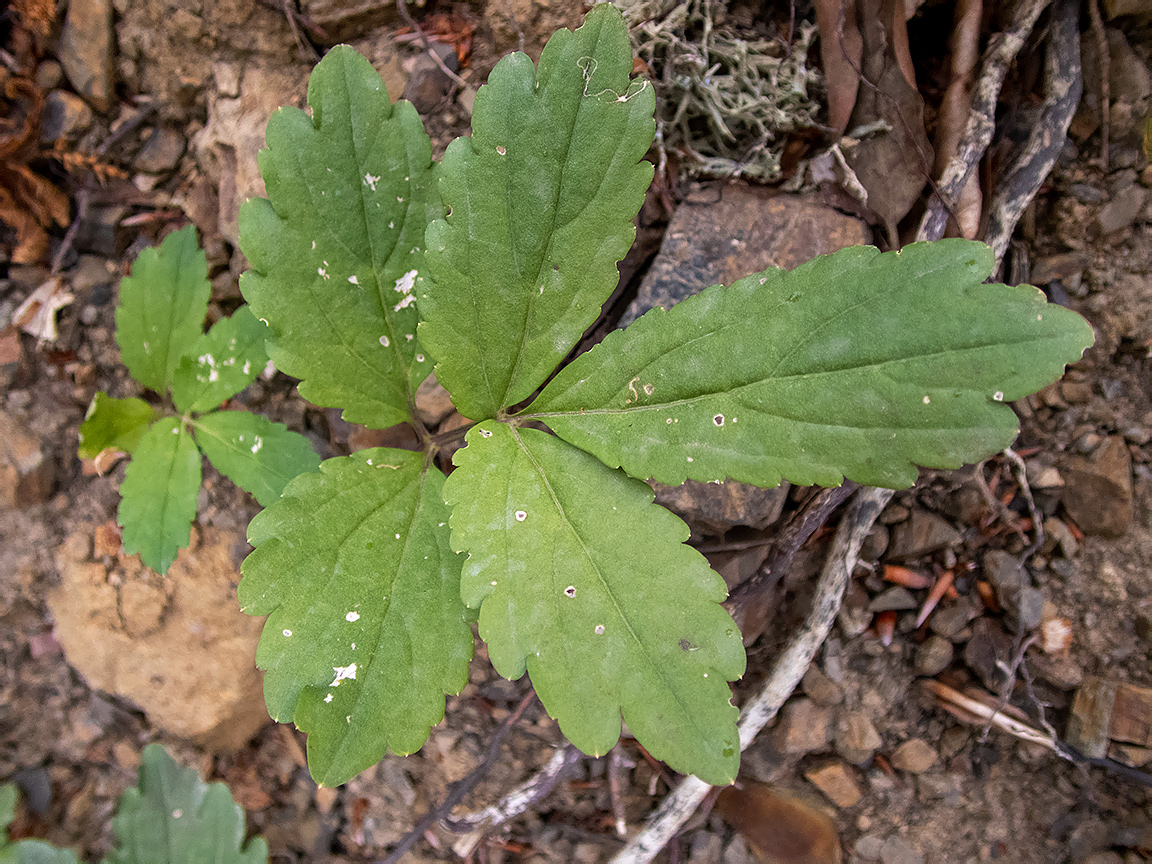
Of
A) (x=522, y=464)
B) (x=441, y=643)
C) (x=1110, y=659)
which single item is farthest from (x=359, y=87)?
(x=1110, y=659)

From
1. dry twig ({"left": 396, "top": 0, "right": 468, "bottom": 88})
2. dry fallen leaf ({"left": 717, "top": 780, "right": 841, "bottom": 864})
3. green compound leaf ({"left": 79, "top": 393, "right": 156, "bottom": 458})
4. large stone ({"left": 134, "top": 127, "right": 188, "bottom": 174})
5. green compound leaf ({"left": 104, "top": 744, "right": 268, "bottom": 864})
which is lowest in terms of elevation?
dry fallen leaf ({"left": 717, "top": 780, "right": 841, "bottom": 864})

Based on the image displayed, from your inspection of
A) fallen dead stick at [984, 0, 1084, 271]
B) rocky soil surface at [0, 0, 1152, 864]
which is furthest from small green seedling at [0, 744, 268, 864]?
fallen dead stick at [984, 0, 1084, 271]

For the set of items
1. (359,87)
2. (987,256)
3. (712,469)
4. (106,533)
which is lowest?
(106,533)

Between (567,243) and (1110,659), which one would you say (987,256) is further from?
(1110,659)

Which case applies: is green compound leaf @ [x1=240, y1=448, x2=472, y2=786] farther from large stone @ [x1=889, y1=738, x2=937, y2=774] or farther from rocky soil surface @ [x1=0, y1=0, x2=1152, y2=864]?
large stone @ [x1=889, y1=738, x2=937, y2=774]

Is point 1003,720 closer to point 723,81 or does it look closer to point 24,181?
point 723,81

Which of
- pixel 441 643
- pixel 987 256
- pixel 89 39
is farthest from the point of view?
pixel 89 39
